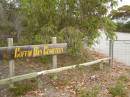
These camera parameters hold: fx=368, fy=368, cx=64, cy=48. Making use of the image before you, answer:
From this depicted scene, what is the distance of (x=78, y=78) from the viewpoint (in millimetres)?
10203

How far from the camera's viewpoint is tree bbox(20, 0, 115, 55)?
11977 mm

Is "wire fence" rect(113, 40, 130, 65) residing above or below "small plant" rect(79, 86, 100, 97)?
above

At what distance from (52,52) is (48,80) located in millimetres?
755

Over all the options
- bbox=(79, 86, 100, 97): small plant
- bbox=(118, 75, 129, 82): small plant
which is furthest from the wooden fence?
bbox=(118, 75, 129, 82): small plant

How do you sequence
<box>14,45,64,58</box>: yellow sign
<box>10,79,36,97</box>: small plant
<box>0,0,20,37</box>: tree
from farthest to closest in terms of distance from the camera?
<box>0,0,20,37</box>: tree → <box>14,45,64,58</box>: yellow sign → <box>10,79,36,97</box>: small plant

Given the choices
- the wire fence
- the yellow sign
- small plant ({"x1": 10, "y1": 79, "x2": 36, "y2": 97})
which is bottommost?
small plant ({"x1": 10, "y1": 79, "x2": 36, "y2": 97})

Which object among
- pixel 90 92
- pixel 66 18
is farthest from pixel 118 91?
pixel 66 18

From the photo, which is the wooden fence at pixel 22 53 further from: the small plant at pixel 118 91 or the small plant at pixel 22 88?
the small plant at pixel 118 91

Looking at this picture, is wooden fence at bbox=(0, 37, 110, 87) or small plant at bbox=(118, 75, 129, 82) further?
small plant at bbox=(118, 75, 129, 82)

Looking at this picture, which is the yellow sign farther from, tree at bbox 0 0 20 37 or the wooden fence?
tree at bbox 0 0 20 37

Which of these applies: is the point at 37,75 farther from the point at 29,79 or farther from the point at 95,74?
the point at 95,74

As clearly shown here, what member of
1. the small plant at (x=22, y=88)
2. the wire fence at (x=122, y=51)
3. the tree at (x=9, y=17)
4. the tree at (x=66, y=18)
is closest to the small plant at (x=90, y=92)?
the small plant at (x=22, y=88)

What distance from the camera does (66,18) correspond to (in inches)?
491

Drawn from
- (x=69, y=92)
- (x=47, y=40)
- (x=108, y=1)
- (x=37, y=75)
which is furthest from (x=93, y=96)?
(x=108, y=1)
